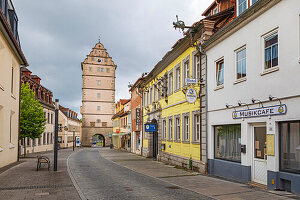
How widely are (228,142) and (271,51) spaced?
5060mm

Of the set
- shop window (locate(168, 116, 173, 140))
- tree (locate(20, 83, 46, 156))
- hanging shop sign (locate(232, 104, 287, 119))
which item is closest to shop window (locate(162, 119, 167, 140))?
shop window (locate(168, 116, 173, 140))

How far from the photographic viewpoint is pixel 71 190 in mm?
11242

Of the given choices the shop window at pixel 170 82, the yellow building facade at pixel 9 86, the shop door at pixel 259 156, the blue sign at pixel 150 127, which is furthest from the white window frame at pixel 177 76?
the yellow building facade at pixel 9 86

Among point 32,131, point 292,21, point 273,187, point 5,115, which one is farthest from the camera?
point 32,131

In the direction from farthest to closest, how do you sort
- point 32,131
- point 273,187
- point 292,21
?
point 32,131, point 273,187, point 292,21

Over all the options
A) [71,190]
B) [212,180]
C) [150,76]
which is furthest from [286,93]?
[150,76]

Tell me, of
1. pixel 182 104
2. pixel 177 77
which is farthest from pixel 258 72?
pixel 177 77

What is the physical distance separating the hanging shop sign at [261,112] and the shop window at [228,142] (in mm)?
655

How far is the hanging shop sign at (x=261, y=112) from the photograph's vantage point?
1064 cm

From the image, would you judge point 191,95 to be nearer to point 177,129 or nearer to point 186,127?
point 186,127

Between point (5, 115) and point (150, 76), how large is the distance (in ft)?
49.1

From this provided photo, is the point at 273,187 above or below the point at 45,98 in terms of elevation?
below

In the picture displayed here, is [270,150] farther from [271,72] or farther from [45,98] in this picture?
[45,98]

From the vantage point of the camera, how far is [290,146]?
34.5ft
